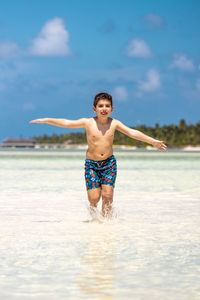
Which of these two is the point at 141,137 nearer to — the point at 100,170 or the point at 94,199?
the point at 100,170

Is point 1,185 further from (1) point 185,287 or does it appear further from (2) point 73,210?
(1) point 185,287

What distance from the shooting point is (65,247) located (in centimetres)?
536

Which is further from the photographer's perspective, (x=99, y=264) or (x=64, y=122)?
(x=64, y=122)

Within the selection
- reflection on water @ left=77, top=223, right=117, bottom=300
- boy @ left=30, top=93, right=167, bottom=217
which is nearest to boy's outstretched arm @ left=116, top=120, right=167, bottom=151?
boy @ left=30, top=93, right=167, bottom=217

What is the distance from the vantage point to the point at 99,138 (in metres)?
6.70

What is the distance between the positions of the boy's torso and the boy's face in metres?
0.14

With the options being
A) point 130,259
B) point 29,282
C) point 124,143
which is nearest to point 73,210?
point 130,259

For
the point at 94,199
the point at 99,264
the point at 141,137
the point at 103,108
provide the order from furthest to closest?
1. the point at 94,199
2. the point at 103,108
3. the point at 141,137
4. the point at 99,264

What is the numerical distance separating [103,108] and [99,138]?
1.22ft

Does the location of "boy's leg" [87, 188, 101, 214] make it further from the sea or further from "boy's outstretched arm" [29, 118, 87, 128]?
"boy's outstretched arm" [29, 118, 87, 128]

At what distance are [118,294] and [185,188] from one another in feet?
31.9

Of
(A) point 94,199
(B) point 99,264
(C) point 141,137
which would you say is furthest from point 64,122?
(B) point 99,264

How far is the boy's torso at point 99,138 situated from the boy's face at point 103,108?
0.14m

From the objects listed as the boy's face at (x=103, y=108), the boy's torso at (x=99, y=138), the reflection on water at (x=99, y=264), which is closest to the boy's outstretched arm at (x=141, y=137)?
the boy's torso at (x=99, y=138)
